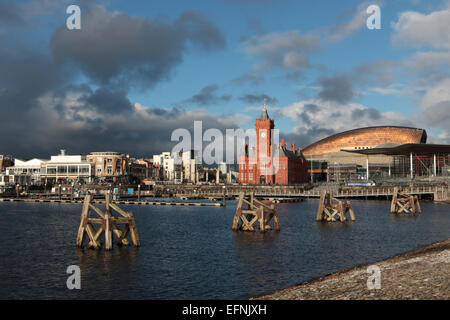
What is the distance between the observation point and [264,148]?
169 metres

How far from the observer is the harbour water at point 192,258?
2493 cm

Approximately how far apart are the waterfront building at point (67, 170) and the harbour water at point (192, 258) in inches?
4534

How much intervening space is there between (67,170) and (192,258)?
150m

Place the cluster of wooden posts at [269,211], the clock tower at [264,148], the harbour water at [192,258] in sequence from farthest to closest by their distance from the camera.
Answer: the clock tower at [264,148] < the cluster of wooden posts at [269,211] < the harbour water at [192,258]

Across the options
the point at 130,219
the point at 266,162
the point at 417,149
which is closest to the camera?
the point at 130,219

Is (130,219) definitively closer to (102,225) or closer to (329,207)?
(102,225)

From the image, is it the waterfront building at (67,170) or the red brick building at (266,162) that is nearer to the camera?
the red brick building at (266,162)

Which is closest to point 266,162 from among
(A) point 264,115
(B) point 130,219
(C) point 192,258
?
(A) point 264,115

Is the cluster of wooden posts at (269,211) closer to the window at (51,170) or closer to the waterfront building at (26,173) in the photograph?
the window at (51,170)

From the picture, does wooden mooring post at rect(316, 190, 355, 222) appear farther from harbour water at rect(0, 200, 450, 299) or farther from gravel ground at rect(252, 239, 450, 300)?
gravel ground at rect(252, 239, 450, 300)

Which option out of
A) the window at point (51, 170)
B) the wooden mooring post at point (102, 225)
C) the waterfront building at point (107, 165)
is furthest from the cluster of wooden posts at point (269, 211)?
the window at point (51, 170)
